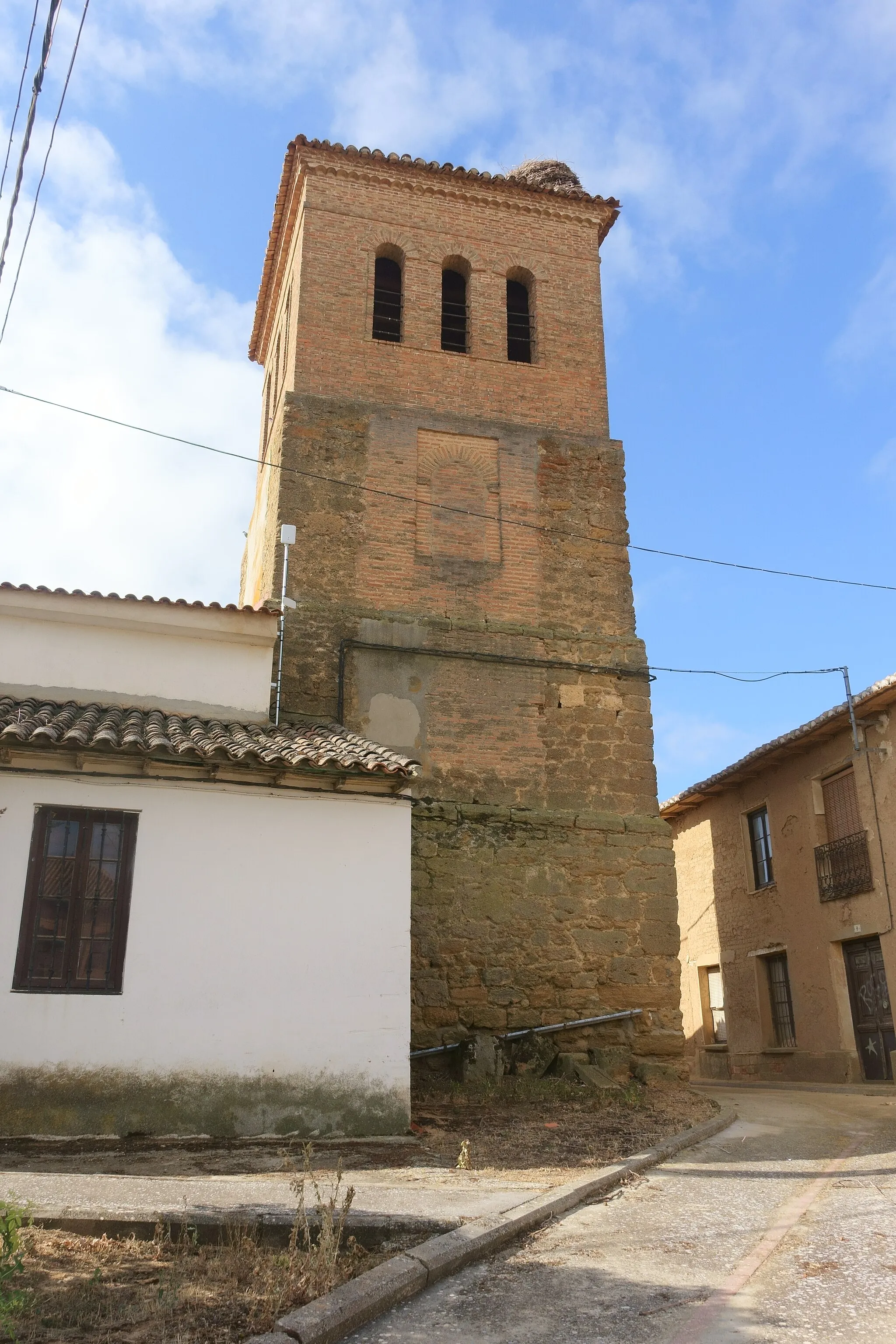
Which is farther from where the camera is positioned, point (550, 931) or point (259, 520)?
point (259, 520)

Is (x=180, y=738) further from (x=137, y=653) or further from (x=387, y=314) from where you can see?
(x=387, y=314)

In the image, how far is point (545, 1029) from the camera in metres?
11.2

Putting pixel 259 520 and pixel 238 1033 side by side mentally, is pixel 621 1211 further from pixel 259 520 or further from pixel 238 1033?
pixel 259 520

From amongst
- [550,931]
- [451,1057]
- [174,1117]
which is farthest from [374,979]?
[550,931]

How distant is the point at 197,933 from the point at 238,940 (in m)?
0.33

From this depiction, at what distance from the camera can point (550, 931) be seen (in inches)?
459

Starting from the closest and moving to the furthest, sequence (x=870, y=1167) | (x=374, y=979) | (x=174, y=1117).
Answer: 1. (x=870, y=1167)
2. (x=174, y=1117)
3. (x=374, y=979)

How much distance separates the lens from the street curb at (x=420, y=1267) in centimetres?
397

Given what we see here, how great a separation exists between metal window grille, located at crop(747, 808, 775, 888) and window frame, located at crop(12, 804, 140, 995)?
40.7 feet

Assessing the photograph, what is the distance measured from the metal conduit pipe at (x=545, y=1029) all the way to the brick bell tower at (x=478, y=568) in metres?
0.10

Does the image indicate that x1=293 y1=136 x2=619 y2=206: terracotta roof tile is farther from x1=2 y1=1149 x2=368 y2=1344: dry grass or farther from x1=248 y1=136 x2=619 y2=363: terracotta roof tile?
x1=2 y1=1149 x2=368 y2=1344: dry grass

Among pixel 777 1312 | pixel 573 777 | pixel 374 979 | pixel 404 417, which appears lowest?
pixel 777 1312

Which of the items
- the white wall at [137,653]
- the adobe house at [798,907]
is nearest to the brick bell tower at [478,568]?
the white wall at [137,653]

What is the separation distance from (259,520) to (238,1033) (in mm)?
8585
